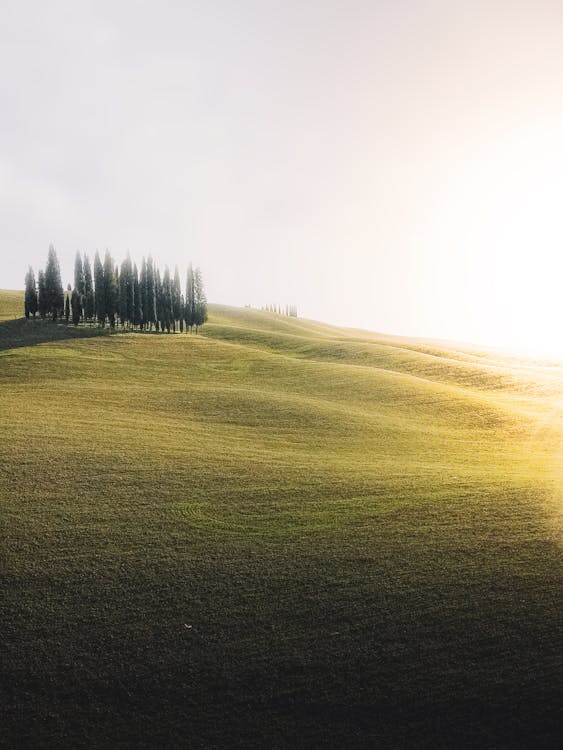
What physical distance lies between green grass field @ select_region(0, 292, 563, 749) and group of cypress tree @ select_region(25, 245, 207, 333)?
7219 cm

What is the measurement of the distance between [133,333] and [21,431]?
211 ft

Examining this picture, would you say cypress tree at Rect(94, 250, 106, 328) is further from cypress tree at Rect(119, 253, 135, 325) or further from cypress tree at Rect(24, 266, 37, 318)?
cypress tree at Rect(24, 266, 37, 318)

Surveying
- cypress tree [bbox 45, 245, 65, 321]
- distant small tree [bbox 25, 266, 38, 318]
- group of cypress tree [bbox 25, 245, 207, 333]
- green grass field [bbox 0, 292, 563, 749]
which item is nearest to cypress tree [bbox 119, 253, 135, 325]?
group of cypress tree [bbox 25, 245, 207, 333]

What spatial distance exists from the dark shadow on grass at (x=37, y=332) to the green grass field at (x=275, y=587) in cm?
4640

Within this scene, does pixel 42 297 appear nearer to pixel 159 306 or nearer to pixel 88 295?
pixel 88 295

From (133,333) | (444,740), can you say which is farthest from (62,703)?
(133,333)

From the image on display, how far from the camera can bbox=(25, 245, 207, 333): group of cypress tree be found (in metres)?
107

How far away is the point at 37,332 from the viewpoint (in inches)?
3546

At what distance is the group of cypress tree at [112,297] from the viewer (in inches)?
4215

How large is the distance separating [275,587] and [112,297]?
9733 centimetres

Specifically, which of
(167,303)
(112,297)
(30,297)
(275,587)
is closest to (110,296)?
(112,297)

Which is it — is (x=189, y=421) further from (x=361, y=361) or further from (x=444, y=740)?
(x=361, y=361)

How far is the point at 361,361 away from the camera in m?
78.8

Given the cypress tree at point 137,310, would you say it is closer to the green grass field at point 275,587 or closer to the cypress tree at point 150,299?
the cypress tree at point 150,299
